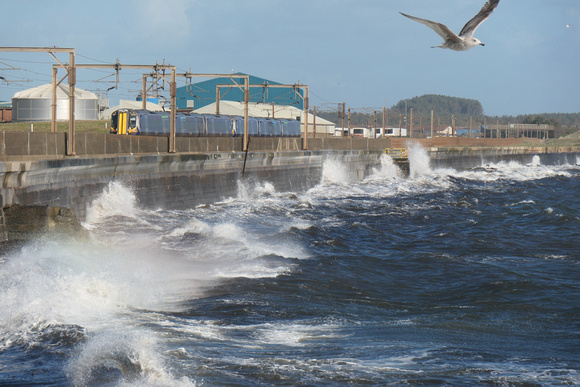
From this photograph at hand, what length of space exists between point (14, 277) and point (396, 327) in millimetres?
7168

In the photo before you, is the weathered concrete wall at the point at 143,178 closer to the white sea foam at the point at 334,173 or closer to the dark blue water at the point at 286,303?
the dark blue water at the point at 286,303

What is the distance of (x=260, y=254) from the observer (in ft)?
60.9

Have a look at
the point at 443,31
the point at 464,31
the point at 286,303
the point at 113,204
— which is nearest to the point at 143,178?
the point at 113,204

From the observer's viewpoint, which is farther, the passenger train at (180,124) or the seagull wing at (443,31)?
the passenger train at (180,124)

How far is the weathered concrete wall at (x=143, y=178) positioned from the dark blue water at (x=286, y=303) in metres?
0.88

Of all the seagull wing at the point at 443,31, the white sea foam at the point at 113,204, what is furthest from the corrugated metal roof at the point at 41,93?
the seagull wing at the point at 443,31

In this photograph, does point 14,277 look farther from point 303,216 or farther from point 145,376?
point 303,216

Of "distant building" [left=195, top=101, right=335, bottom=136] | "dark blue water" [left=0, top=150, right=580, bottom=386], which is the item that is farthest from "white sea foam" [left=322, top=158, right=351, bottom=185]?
"distant building" [left=195, top=101, right=335, bottom=136]

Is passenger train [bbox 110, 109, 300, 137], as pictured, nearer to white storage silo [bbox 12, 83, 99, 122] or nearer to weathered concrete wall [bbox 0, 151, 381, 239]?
weathered concrete wall [bbox 0, 151, 381, 239]

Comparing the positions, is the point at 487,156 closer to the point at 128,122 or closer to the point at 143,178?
the point at 128,122

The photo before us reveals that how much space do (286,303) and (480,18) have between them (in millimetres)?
6207

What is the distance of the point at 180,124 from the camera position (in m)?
43.6

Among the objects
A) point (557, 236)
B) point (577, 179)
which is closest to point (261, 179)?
point (557, 236)

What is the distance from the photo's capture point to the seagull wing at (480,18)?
11149 mm
